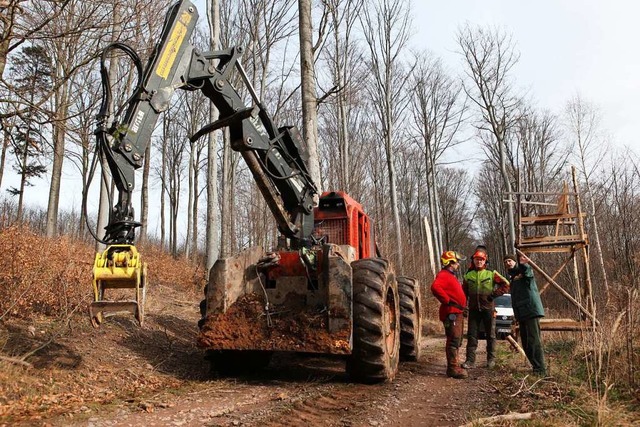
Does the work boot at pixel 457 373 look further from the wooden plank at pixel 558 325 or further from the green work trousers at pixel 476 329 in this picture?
the wooden plank at pixel 558 325

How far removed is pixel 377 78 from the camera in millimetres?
26797

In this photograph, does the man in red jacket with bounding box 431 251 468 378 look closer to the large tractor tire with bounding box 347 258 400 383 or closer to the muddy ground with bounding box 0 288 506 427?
the muddy ground with bounding box 0 288 506 427

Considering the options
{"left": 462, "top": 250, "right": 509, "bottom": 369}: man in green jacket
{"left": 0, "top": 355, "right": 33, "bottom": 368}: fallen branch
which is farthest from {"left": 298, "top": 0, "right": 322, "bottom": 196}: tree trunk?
{"left": 0, "top": 355, "right": 33, "bottom": 368}: fallen branch

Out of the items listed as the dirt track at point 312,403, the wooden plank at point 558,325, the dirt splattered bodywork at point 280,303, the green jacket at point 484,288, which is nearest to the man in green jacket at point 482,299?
the green jacket at point 484,288

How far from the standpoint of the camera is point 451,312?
7457 millimetres

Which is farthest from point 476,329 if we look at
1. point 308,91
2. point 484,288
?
point 308,91

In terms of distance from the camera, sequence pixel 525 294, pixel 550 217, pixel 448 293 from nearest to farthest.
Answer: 1. pixel 525 294
2. pixel 448 293
3. pixel 550 217

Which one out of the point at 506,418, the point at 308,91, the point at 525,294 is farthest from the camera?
the point at 308,91

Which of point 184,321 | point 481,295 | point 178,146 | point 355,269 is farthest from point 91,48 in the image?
point 178,146

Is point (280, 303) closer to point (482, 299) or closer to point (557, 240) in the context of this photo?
point (482, 299)

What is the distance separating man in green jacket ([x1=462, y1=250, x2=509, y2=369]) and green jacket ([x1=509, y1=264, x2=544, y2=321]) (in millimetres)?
645

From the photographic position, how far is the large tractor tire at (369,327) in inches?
243

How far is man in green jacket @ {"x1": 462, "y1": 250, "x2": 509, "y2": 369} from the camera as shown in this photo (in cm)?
813

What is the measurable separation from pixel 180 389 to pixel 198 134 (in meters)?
3.15
